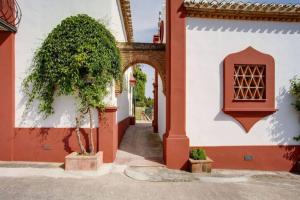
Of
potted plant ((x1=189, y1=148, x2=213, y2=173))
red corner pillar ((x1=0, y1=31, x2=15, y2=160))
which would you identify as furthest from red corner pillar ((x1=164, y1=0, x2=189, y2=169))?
red corner pillar ((x1=0, y1=31, x2=15, y2=160))

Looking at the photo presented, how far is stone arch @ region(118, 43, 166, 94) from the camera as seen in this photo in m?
8.30

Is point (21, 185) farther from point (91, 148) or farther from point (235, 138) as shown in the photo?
point (235, 138)

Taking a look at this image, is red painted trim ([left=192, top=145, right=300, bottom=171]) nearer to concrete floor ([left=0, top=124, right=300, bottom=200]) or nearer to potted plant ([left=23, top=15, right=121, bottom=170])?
concrete floor ([left=0, top=124, right=300, bottom=200])

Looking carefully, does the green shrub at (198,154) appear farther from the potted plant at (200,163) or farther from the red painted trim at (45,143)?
the red painted trim at (45,143)

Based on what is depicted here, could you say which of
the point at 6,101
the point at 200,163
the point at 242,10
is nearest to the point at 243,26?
the point at 242,10

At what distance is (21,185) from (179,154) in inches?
163

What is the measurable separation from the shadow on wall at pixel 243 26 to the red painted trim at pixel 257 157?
12.0 feet

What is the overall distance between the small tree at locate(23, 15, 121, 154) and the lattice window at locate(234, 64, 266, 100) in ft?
12.5

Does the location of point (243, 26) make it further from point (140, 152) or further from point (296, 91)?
point (140, 152)

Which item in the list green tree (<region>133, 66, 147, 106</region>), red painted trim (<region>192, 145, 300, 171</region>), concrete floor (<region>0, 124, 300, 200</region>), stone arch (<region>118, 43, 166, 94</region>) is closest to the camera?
concrete floor (<region>0, 124, 300, 200</region>)

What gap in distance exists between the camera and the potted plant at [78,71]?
688 cm

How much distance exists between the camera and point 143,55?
27.3 feet

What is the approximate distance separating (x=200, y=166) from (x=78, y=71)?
14.1ft

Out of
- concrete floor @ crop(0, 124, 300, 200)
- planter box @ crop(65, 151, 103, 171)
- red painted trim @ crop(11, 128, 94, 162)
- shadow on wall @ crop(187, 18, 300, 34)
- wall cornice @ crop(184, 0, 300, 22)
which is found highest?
wall cornice @ crop(184, 0, 300, 22)
